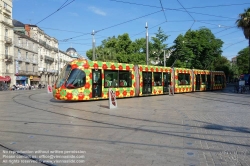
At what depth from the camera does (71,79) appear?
15969 millimetres

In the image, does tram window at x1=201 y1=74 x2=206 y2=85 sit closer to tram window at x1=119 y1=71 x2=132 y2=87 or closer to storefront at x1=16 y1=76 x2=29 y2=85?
tram window at x1=119 y1=71 x2=132 y2=87

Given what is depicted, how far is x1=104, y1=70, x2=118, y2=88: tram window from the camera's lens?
58.9 ft

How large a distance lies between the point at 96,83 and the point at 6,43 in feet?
126

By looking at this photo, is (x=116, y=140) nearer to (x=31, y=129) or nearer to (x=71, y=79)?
(x=31, y=129)

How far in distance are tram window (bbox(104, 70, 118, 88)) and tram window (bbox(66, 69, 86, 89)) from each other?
81.1 inches

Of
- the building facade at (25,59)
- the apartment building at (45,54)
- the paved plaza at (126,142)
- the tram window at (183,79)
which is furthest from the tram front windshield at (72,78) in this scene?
the apartment building at (45,54)

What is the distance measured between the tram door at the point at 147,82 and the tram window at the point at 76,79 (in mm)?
6735

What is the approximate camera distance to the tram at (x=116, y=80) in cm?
1609

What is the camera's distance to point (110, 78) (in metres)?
18.4

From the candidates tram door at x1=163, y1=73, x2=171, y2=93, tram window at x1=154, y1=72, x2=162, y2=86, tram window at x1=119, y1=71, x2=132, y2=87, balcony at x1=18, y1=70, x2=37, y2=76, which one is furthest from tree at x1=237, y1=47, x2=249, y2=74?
tram window at x1=119, y1=71, x2=132, y2=87

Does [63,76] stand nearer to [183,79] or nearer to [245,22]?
[183,79]

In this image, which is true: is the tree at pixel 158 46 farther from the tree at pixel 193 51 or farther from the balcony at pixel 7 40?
the balcony at pixel 7 40

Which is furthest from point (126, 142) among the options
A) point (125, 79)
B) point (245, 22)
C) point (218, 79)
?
point (218, 79)

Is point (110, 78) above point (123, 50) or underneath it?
underneath
